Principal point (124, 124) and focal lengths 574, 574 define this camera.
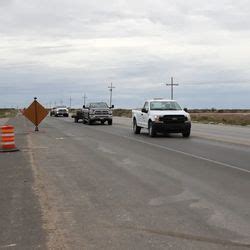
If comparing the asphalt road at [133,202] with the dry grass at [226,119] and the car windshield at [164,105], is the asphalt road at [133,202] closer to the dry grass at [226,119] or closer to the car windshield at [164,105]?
the car windshield at [164,105]

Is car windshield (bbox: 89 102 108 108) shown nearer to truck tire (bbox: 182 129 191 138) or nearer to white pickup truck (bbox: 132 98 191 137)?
white pickup truck (bbox: 132 98 191 137)

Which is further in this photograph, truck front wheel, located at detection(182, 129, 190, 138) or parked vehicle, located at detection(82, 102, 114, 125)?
parked vehicle, located at detection(82, 102, 114, 125)

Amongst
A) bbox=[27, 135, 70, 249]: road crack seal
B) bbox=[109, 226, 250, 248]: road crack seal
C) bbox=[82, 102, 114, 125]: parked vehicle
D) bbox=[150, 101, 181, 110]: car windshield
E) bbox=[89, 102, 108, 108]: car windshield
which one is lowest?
bbox=[27, 135, 70, 249]: road crack seal

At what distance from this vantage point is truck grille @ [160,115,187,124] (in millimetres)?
27469

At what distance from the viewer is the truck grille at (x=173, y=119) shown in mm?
27469

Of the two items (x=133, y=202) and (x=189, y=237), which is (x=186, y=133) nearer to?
(x=133, y=202)

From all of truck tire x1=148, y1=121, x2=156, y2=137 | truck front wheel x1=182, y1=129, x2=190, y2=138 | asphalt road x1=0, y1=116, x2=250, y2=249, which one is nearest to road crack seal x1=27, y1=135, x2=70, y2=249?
asphalt road x1=0, y1=116, x2=250, y2=249

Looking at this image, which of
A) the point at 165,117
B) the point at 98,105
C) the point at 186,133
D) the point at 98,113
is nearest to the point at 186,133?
the point at 186,133

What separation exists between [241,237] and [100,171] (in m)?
7.29

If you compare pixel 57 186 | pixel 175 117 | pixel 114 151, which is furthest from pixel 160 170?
pixel 175 117

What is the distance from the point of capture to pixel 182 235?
727cm

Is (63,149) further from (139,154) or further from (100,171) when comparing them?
(100,171)

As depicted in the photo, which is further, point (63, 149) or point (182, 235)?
point (63, 149)

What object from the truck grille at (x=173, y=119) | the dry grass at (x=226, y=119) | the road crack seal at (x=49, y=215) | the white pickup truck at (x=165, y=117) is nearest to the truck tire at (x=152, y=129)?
the white pickup truck at (x=165, y=117)
